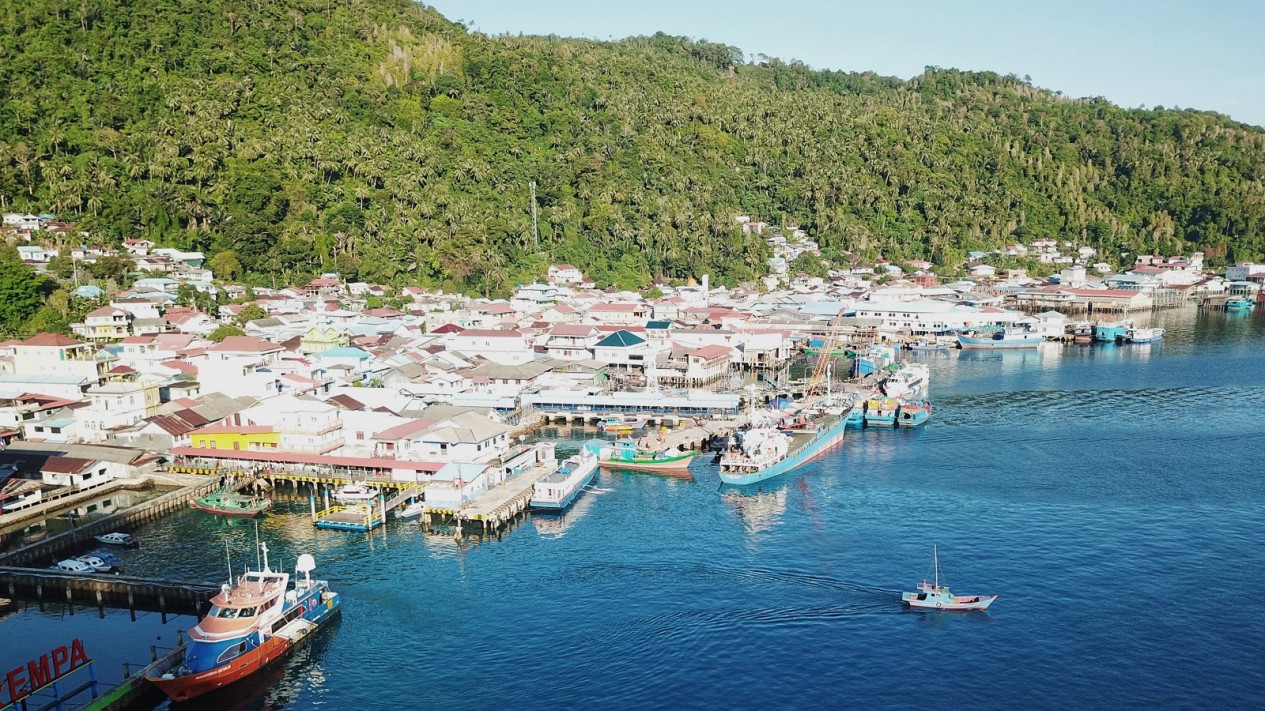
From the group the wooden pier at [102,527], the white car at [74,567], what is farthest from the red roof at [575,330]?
the white car at [74,567]

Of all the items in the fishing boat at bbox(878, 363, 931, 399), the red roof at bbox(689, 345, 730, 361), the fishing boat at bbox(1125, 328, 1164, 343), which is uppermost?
the fishing boat at bbox(1125, 328, 1164, 343)

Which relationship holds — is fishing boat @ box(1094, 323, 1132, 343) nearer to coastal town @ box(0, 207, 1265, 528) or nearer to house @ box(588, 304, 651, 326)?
coastal town @ box(0, 207, 1265, 528)

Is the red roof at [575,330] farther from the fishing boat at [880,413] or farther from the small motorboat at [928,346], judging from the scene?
the small motorboat at [928,346]

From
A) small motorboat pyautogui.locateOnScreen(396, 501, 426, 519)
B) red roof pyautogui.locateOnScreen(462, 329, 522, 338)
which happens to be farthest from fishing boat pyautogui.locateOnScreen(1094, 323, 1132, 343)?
small motorboat pyautogui.locateOnScreen(396, 501, 426, 519)

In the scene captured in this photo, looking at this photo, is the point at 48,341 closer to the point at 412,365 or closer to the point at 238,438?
the point at 238,438

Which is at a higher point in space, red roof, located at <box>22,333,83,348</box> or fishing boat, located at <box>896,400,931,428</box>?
red roof, located at <box>22,333,83,348</box>

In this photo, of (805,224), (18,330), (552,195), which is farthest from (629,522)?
(805,224)
